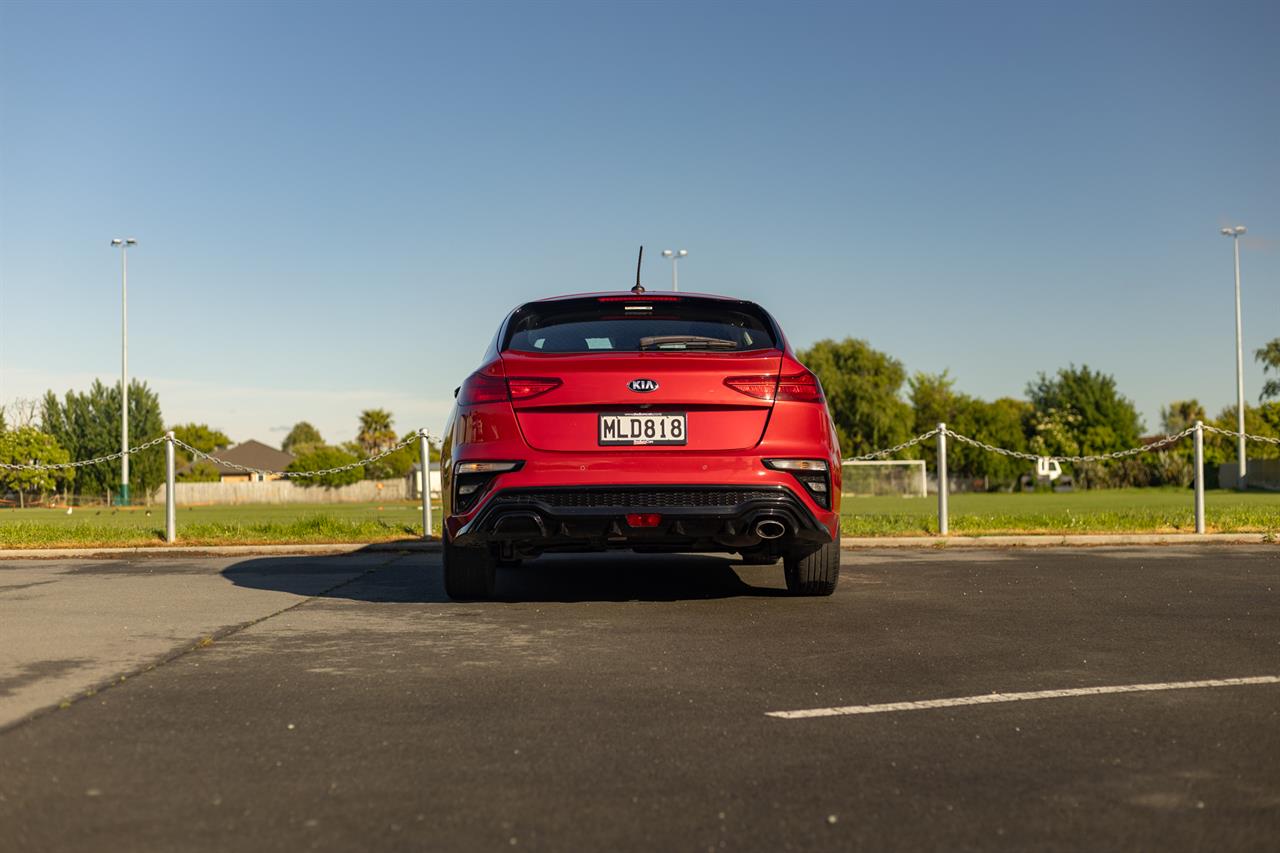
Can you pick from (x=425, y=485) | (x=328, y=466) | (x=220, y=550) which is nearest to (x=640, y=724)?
A: (x=220, y=550)

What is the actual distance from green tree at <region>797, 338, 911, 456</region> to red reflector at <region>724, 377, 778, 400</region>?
234 ft

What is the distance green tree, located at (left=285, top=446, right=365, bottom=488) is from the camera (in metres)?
77.9

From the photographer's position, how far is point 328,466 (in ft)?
299

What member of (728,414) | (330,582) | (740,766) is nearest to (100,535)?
(330,582)

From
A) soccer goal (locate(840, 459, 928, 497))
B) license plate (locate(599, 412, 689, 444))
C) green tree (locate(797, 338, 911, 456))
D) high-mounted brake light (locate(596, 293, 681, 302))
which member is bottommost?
soccer goal (locate(840, 459, 928, 497))

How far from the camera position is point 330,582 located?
914 centimetres

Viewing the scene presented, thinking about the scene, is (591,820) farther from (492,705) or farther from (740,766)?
(492,705)

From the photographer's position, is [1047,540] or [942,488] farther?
[942,488]

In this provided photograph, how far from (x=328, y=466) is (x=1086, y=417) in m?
54.8

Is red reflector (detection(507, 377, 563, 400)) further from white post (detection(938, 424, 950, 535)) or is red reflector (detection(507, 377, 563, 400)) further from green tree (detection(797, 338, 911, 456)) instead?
green tree (detection(797, 338, 911, 456))

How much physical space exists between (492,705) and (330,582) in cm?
503

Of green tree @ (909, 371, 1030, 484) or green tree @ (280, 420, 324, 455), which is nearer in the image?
green tree @ (909, 371, 1030, 484)

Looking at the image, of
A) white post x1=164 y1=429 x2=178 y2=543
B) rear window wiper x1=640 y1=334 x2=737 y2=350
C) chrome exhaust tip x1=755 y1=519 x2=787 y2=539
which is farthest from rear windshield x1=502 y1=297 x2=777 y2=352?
white post x1=164 y1=429 x2=178 y2=543

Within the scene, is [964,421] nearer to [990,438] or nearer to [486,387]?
[990,438]
